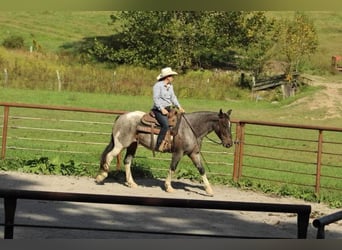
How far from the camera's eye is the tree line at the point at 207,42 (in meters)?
21.5

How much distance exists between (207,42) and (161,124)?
1617cm

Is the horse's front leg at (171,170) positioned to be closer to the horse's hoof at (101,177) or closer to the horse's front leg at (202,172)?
the horse's front leg at (202,172)

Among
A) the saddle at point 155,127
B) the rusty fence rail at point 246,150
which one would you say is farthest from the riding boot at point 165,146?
the rusty fence rail at point 246,150

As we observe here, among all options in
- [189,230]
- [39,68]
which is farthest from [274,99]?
[189,230]

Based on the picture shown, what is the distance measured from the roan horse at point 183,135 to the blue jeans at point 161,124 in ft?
0.16

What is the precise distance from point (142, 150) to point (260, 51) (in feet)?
44.1

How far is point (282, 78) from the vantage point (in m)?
20.9

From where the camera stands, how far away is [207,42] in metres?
22.4

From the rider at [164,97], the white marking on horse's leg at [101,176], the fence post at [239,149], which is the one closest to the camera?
the rider at [164,97]

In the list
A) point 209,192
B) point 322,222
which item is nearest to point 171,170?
point 209,192

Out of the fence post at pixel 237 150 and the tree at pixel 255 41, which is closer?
the fence post at pixel 237 150

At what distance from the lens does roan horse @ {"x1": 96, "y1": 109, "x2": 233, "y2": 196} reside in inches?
254

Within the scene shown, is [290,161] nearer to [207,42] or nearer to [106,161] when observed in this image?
[106,161]

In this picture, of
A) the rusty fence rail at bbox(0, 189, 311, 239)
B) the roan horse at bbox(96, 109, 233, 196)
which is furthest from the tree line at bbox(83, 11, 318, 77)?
the rusty fence rail at bbox(0, 189, 311, 239)
